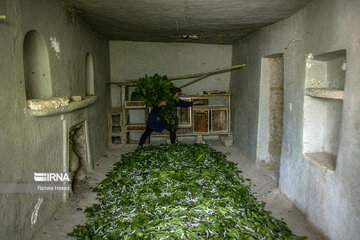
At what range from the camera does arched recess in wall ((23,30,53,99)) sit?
389 cm

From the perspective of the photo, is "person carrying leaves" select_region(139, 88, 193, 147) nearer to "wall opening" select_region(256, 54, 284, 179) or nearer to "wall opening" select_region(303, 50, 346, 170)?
"wall opening" select_region(256, 54, 284, 179)

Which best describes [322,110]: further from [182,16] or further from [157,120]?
[157,120]

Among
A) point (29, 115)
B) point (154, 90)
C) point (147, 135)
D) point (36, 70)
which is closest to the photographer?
point (29, 115)

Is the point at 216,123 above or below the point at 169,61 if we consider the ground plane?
below

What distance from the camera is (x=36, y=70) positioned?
3.97m

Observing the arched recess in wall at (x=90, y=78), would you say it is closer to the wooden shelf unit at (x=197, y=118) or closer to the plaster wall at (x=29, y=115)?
the plaster wall at (x=29, y=115)

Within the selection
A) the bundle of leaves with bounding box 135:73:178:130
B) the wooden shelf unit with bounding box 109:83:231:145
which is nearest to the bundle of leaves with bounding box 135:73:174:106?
the bundle of leaves with bounding box 135:73:178:130

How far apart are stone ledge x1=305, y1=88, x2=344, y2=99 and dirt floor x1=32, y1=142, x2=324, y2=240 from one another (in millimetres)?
1777

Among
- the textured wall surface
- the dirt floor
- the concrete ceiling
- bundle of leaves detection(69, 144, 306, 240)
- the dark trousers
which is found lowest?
the dirt floor

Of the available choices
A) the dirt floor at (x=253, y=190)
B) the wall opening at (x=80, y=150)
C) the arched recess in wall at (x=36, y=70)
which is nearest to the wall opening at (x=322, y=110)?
the dirt floor at (x=253, y=190)

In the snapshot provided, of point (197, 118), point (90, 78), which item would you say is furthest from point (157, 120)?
point (90, 78)

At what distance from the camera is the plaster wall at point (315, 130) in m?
2.99

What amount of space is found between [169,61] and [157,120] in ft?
7.43

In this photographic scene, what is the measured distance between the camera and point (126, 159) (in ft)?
20.7
